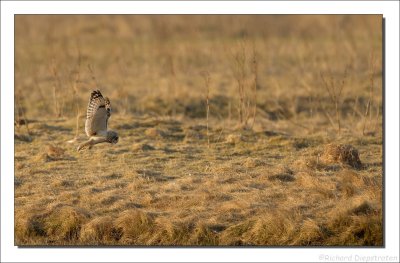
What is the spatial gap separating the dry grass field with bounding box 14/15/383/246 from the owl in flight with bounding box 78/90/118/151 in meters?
0.67

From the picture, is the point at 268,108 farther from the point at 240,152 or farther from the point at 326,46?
the point at 326,46

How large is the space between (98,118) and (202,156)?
92.8 inches

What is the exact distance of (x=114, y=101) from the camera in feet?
51.3

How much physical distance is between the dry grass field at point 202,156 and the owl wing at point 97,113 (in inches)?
31.0

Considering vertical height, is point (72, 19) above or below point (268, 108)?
above

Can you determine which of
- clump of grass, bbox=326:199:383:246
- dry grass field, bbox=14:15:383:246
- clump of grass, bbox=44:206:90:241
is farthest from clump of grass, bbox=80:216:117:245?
clump of grass, bbox=326:199:383:246

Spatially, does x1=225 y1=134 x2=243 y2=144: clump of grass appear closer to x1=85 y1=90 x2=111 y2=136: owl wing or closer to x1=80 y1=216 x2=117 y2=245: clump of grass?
x1=85 y1=90 x2=111 y2=136: owl wing

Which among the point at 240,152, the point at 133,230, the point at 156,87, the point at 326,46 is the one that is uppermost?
the point at 326,46

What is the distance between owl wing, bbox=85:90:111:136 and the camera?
9531mm

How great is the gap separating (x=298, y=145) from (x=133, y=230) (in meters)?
3.95

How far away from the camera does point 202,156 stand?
460 inches

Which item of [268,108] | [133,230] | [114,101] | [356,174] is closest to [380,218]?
[356,174]

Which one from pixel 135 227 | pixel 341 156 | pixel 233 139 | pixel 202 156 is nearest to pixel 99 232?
pixel 135 227

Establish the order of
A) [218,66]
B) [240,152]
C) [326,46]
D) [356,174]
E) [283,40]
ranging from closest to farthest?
[356,174] < [240,152] < [218,66] < [326,46] < [283,40]
